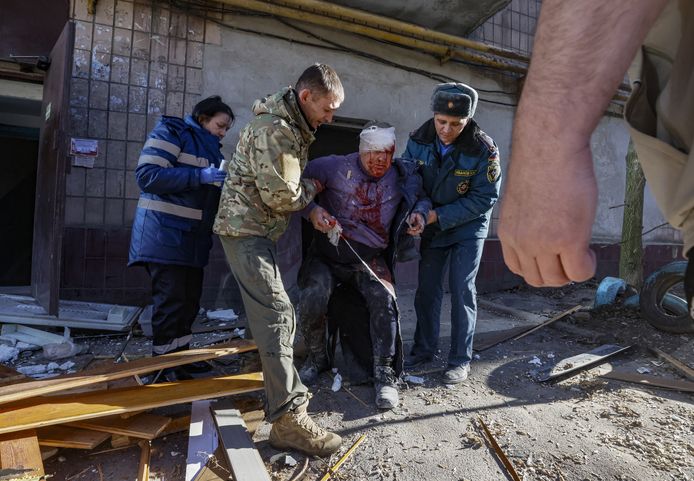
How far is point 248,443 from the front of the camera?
2137 millimetres

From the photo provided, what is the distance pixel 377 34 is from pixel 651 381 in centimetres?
488

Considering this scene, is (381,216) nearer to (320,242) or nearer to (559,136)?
(320,242)

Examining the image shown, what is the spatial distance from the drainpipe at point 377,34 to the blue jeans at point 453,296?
11.2ft

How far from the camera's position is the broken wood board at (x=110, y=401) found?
200cm

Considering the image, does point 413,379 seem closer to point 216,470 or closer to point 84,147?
point 216,470

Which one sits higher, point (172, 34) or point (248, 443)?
point (172, 34)

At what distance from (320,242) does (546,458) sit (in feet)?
6.16

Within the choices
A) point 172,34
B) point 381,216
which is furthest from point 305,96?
point 172,34

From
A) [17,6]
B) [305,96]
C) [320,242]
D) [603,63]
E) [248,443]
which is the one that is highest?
[17,6]

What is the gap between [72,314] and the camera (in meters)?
4.08

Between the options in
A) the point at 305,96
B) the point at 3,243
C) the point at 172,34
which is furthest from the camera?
the point at 3,243

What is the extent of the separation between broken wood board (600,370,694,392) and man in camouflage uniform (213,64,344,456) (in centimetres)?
228

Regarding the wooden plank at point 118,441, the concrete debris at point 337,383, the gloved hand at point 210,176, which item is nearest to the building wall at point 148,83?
the gloved hand at point 210,176

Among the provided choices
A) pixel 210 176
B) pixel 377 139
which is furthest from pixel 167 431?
pixel 377 139
